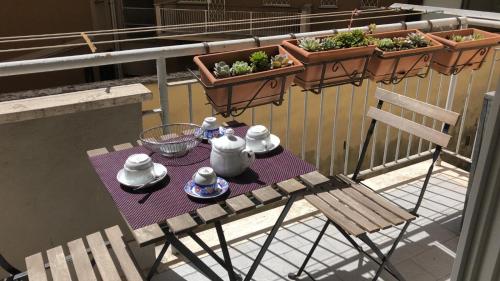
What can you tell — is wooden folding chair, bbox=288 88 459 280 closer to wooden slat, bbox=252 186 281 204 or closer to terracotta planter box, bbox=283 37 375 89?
wooden slat, bbox=252 186 281 204

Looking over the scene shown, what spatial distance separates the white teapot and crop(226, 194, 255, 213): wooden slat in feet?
0.51

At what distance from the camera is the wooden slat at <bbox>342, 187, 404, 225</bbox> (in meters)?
2.19

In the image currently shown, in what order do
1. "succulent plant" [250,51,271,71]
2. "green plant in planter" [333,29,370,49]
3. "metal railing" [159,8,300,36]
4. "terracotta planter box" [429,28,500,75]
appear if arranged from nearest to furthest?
1. "succulent plant" [250,51,271,71]
2. "green plant in planter" [333,29,370,49]
3. "terracotta planter box" [429,28,500,75]
4. "metal railing" [159,8,300,36]

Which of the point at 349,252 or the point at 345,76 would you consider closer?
the point at 345,76

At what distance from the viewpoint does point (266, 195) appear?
184 centimetres

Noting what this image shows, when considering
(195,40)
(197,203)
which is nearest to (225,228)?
(197,203)

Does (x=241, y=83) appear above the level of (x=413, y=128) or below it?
above

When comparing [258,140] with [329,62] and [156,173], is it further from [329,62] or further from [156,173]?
[329,62]

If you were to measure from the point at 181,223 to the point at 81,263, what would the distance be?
516mm

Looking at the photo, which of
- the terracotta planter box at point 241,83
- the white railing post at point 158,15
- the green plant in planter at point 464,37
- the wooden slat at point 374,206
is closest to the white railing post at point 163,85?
the terracotta planter box at point 241,83

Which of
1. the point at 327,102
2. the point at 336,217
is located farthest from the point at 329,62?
the point at 327,102

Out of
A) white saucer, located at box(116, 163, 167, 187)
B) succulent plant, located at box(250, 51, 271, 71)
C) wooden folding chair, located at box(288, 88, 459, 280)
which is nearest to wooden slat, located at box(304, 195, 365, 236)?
wooden folding chair, located at box(288, 88, 459, 280)

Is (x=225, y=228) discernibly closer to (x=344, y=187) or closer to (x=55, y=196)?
(x=344, y=187)

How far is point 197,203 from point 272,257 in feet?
4.02
